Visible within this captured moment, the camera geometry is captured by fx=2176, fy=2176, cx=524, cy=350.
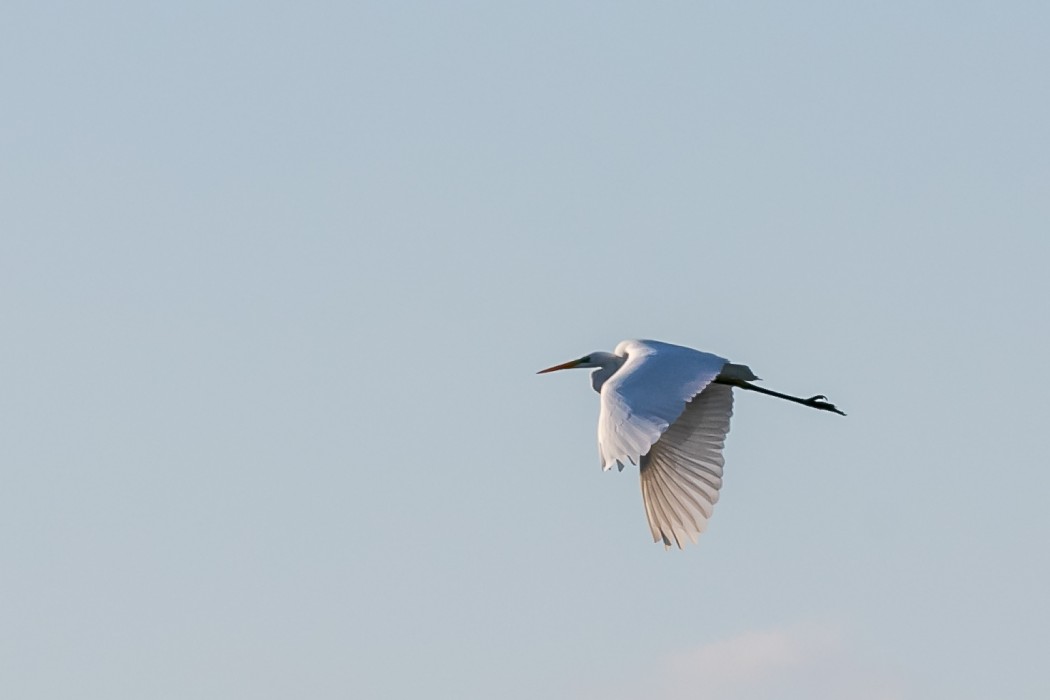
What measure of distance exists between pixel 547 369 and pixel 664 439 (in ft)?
8.82

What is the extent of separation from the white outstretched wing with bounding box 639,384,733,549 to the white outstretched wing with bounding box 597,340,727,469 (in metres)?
0.70

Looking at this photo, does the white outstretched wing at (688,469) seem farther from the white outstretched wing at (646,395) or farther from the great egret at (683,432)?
the white outstretched wing at (646,395)

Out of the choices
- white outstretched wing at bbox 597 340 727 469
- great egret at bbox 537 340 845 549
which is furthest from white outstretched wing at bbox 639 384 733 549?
white outstretched wing at bbox 597 340 727 469

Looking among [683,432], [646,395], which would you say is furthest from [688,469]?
[646,395]

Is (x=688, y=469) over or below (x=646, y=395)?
below

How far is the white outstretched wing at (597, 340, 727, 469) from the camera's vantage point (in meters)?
15.9

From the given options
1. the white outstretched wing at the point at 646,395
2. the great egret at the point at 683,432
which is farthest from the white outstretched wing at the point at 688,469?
the white outstretched wing at the point at 646,395

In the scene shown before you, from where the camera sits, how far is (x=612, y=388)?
1703cm

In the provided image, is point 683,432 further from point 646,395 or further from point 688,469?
point 646,395

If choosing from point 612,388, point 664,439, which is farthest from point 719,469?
point 612,388

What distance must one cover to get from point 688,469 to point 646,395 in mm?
2619

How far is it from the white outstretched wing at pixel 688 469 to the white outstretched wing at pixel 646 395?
0.70 metres

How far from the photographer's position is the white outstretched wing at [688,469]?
63.0 ft

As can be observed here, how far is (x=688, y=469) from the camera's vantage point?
63.6 ft
